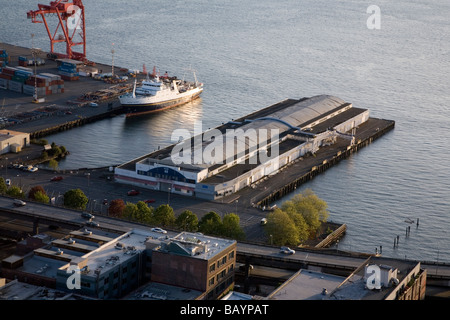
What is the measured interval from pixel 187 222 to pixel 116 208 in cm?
331

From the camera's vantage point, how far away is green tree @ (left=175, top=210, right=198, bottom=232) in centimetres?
3259

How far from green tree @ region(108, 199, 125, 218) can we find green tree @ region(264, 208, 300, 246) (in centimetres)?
592

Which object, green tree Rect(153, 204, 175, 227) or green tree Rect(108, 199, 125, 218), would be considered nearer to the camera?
green tree Rect(153, 204, 175, 227)

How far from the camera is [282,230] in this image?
32.4 metres

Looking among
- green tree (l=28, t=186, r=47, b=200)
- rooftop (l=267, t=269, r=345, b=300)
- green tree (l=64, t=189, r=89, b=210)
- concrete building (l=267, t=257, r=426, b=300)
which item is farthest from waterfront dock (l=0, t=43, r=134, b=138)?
concrete building (l=267, t=257, r=426, b=300)

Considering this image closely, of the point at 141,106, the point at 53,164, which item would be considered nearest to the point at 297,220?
the point at 53,164

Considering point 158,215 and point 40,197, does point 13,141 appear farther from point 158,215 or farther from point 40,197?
point 158,215

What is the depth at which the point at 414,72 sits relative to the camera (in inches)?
2689

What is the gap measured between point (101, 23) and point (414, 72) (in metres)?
32.4

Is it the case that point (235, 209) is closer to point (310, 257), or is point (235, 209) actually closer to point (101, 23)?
point (310, 257)

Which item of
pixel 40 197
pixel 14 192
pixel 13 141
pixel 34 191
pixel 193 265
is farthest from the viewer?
pixel 13 141

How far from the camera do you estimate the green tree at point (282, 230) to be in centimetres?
3238

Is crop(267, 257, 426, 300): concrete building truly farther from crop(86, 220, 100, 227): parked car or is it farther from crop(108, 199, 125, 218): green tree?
crop(108, 199, 125, 218): green tree
